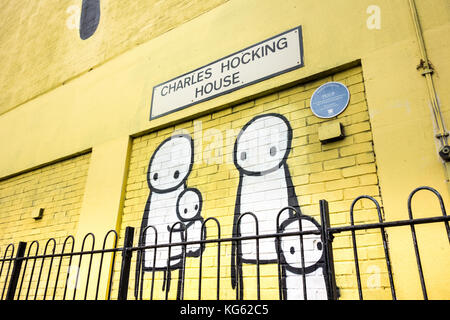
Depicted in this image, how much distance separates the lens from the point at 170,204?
14.1 feet

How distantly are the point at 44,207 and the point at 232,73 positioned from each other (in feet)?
12.5

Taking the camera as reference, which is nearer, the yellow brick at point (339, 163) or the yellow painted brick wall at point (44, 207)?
the yellow brick at point (339, 163)

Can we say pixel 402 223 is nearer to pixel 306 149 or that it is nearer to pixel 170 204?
pixel 306 149

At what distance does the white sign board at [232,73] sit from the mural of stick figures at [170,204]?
54 cm

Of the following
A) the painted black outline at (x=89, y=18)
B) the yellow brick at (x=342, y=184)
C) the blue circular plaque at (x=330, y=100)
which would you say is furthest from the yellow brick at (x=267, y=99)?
the painted black outline at (x=89, y=18)

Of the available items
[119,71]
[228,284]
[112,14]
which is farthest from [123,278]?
[112,14]

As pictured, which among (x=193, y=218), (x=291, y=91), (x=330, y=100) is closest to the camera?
(x=330, y=100)

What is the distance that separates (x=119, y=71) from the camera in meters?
5.80

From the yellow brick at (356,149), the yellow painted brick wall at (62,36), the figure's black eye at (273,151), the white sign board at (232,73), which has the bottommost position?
the yellow brick at (356,149)

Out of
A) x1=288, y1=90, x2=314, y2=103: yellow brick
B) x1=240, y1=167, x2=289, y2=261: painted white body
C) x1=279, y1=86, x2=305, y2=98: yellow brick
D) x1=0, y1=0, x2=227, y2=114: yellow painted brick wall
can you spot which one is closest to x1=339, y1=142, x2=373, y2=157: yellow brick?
x1=240, y1=167, x2=289, y2=261: painted white body

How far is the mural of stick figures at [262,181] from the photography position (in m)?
3.47

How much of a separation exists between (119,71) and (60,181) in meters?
2.04

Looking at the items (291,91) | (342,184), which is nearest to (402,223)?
(342,184)

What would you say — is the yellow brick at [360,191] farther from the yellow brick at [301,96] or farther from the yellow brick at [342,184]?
the yellow brick at [301,96]
